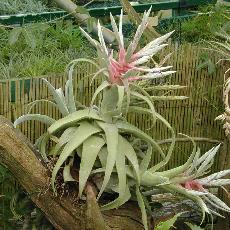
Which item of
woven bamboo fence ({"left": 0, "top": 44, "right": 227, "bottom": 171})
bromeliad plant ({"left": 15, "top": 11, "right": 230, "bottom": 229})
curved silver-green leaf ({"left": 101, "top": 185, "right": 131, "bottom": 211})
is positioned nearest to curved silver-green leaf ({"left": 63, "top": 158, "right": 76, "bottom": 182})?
bromeliad plant ({"left": 15, "top": 11, "right": 230, "bottom": 229})

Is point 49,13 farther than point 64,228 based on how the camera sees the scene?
Yes

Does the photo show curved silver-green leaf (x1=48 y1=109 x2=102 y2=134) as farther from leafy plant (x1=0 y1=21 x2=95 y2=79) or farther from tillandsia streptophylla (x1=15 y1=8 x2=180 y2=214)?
leafy plant (x1=0 y1=21 x2=95 y2=79)

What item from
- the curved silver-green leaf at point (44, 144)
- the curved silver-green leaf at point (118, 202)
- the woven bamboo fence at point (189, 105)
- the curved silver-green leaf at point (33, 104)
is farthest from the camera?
the woven bamboo fence at point (189, 105)

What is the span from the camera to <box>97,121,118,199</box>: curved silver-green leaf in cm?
329

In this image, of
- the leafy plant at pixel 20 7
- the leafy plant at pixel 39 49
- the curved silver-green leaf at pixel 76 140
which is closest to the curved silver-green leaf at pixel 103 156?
the curved silver-green leaf at pixel 76 140

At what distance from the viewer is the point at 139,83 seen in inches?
143

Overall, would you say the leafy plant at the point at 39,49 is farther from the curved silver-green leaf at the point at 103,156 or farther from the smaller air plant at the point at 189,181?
the smaller air plant at the point at 189,181

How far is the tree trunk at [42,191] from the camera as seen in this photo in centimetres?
327

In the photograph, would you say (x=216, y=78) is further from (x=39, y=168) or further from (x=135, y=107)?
(x=39, y=168)

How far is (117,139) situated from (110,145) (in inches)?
2.8

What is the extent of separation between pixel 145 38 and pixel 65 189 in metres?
1.96

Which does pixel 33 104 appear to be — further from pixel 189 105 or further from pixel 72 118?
pixel 189 105

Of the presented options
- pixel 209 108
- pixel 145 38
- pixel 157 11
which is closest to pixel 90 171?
pixel 209 108

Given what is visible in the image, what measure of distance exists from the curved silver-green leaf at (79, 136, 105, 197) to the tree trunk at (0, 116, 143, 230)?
0.07 meters
